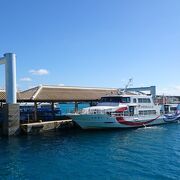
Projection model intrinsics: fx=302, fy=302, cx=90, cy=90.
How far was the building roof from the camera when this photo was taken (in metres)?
39.1

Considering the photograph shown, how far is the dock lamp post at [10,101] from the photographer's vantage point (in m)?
34.3

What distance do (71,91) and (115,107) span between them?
8.77m

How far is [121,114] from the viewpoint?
40406 mm

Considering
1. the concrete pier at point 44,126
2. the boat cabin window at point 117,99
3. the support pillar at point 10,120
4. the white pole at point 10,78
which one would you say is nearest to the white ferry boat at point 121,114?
the boat cabin window at point 117,99

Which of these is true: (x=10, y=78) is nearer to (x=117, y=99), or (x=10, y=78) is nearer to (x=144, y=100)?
(x=117, y=99)

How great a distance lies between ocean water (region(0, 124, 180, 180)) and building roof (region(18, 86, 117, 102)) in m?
6.03

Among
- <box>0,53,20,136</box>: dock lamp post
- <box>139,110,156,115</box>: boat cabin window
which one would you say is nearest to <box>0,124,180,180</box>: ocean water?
<box>0,53,20,136</box>: dock lamp post

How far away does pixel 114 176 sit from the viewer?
19000mm

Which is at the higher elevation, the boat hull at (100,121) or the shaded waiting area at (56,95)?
the shaded waiting area at (56,95)

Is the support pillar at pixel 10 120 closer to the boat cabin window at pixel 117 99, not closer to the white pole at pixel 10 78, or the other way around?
the white pole at pixel 10 78

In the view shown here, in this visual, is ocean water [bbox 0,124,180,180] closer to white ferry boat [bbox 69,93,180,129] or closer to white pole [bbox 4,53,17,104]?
white ferry boat [bbox 69,93,180,129]

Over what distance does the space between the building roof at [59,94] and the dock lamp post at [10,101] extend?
2559 millimetres

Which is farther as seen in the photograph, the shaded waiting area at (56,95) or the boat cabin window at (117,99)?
the boat cabin window at (117,99)

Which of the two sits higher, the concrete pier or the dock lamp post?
the dock lamp post
